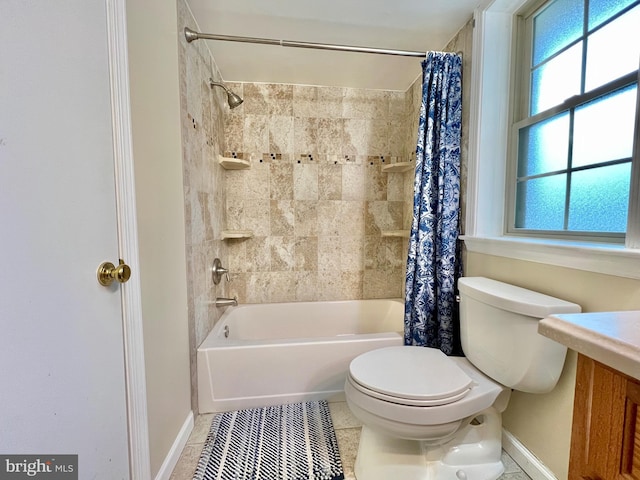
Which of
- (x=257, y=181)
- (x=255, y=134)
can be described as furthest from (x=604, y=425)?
(x=255, y=134)

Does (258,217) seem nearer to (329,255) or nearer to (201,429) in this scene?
(329,255)

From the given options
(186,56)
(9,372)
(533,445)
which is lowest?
(533,445)

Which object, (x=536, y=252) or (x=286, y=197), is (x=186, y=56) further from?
(x=536, y=252)

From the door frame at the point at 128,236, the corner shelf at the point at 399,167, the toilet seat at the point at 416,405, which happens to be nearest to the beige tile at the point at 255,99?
the corner shelf at the point at 399,167

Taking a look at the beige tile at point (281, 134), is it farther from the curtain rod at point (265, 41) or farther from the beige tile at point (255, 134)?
the curtain rod at point (265, 41)

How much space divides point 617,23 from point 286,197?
1873 millimetres

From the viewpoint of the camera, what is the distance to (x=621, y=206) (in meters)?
0.97

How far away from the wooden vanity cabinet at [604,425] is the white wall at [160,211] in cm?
116

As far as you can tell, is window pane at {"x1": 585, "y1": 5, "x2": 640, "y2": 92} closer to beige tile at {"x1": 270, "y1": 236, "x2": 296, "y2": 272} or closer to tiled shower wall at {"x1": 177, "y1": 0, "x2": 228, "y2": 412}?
tiled shower wall at {"x1": 177, "y1": 0, "x2": 228, "y2": 412}

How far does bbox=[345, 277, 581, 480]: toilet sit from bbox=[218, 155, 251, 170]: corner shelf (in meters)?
1.51

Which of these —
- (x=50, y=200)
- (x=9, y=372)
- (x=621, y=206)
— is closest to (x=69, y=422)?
(x=9, y=372)

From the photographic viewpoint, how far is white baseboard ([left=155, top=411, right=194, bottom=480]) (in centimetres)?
110

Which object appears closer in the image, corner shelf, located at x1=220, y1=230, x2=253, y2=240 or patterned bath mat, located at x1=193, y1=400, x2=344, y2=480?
patterned bath mat, located at x1=193, y1=400, x2=344, y2=480

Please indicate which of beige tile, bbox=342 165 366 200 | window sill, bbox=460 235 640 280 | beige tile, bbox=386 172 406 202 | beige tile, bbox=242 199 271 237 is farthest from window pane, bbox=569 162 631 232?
beige tile, bbox=242 199 271 237
